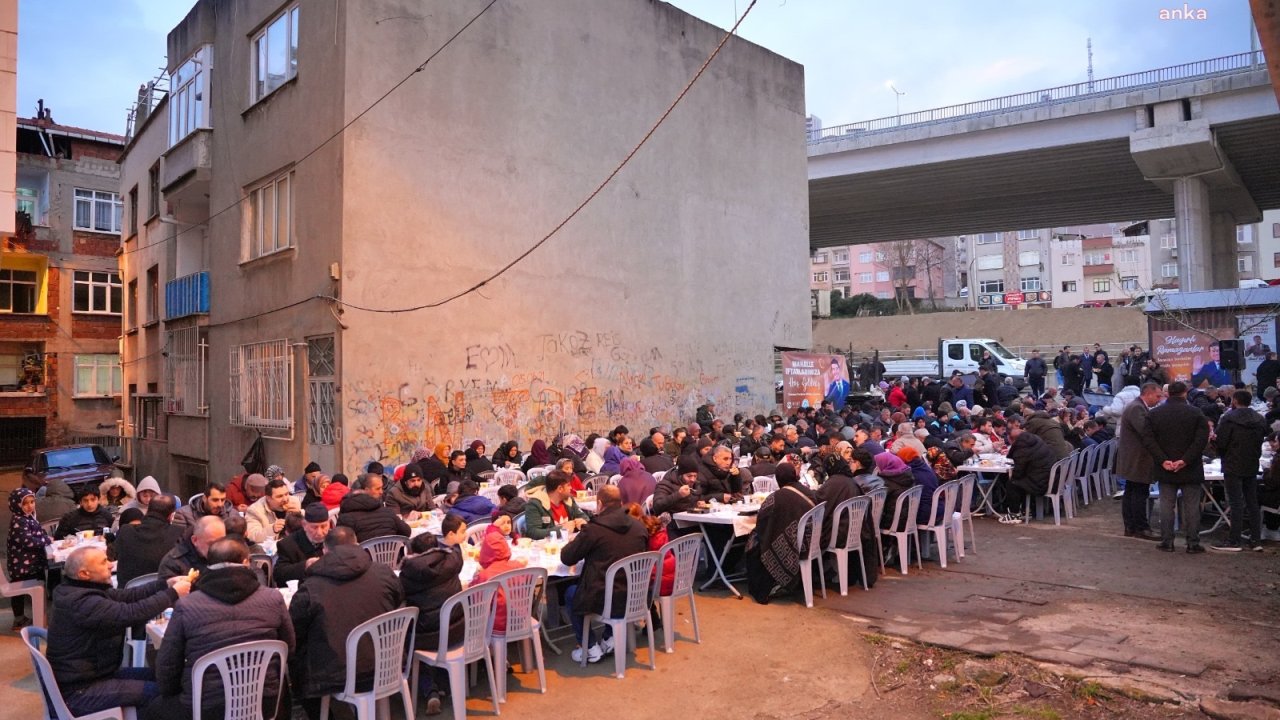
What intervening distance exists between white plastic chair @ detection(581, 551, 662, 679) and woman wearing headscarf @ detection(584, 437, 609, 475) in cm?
612

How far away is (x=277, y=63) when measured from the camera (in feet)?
52.5

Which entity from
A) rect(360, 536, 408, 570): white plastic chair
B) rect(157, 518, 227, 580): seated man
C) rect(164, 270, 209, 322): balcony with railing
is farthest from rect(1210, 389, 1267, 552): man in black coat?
rect(164, 270, 209, 322): balcony with railing

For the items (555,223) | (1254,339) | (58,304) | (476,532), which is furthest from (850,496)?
(58,304)

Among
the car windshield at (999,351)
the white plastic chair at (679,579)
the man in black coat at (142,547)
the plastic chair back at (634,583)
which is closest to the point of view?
the plastic chair back at (634,583)

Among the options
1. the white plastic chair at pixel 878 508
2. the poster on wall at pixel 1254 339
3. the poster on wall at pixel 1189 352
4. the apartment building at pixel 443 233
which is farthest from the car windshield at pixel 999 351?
the white plastic chair at pixel 878 508

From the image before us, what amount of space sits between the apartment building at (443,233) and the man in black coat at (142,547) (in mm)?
5960

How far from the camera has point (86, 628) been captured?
4.81 m

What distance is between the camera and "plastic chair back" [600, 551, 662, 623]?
21.7ft

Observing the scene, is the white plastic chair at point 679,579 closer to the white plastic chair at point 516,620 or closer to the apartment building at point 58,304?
the white plastic chair at point 516,620

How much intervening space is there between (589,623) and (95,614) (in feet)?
11.7

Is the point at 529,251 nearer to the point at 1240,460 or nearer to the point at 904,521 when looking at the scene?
the point at 904,521

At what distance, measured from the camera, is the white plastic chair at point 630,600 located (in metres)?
6.62

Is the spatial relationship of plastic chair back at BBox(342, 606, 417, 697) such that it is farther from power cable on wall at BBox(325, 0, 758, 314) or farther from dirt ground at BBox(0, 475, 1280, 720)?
power cable on wall at BBox(325, 0, 758, 314)

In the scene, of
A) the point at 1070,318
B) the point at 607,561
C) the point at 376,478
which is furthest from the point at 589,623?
the point at 1070,318
